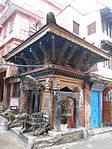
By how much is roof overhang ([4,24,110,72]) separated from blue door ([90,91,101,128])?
2155mm

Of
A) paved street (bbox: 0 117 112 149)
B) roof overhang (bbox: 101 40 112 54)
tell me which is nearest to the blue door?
paved street (bbox: 0 117 112 149)

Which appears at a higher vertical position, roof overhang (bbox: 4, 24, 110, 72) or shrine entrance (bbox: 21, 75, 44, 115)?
roof overhang (bbox: 4, 24, 110, 72)

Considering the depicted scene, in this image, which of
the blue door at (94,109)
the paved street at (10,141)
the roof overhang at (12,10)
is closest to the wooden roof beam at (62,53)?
the blue door at (94,109)

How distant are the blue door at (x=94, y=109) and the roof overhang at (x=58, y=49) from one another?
7.07ft

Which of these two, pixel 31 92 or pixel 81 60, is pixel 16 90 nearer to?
pixel 31 92

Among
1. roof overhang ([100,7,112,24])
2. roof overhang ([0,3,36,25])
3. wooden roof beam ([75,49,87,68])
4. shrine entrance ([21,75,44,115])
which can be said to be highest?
roof overhang ([0,3,36,25])

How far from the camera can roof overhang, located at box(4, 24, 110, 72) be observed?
5.32 m

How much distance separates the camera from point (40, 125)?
5664 mm

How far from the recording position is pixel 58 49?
6.57 metres

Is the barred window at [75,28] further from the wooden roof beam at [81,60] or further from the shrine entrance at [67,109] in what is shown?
the shrine entrance at [67,109]

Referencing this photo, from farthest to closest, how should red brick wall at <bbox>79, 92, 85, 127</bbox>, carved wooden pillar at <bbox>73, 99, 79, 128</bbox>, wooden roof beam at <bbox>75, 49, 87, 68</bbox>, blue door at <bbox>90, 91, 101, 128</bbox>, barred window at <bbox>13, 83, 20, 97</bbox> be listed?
barred window at <bbox>13, 83, 20, 97</bbox>
blue door at <bbox>90, 91, 101, 128</bbox>
red brick wall at <bbox>79, 92, 85, 127</bbox>
wooden roof beam at <bbox>75, 49, 87, 68</bbox>
carved wooden pillar at <bbox>73, 99, 79, 128</bbox>

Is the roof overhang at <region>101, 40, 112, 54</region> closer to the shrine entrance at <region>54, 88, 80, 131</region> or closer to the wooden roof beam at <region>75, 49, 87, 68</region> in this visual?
the wooden roof beam at <region>75, 49, 87, 68</region>

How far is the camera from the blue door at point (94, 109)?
8242mm

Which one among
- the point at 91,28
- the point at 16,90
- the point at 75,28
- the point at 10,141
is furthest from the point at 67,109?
the point at 91,28
